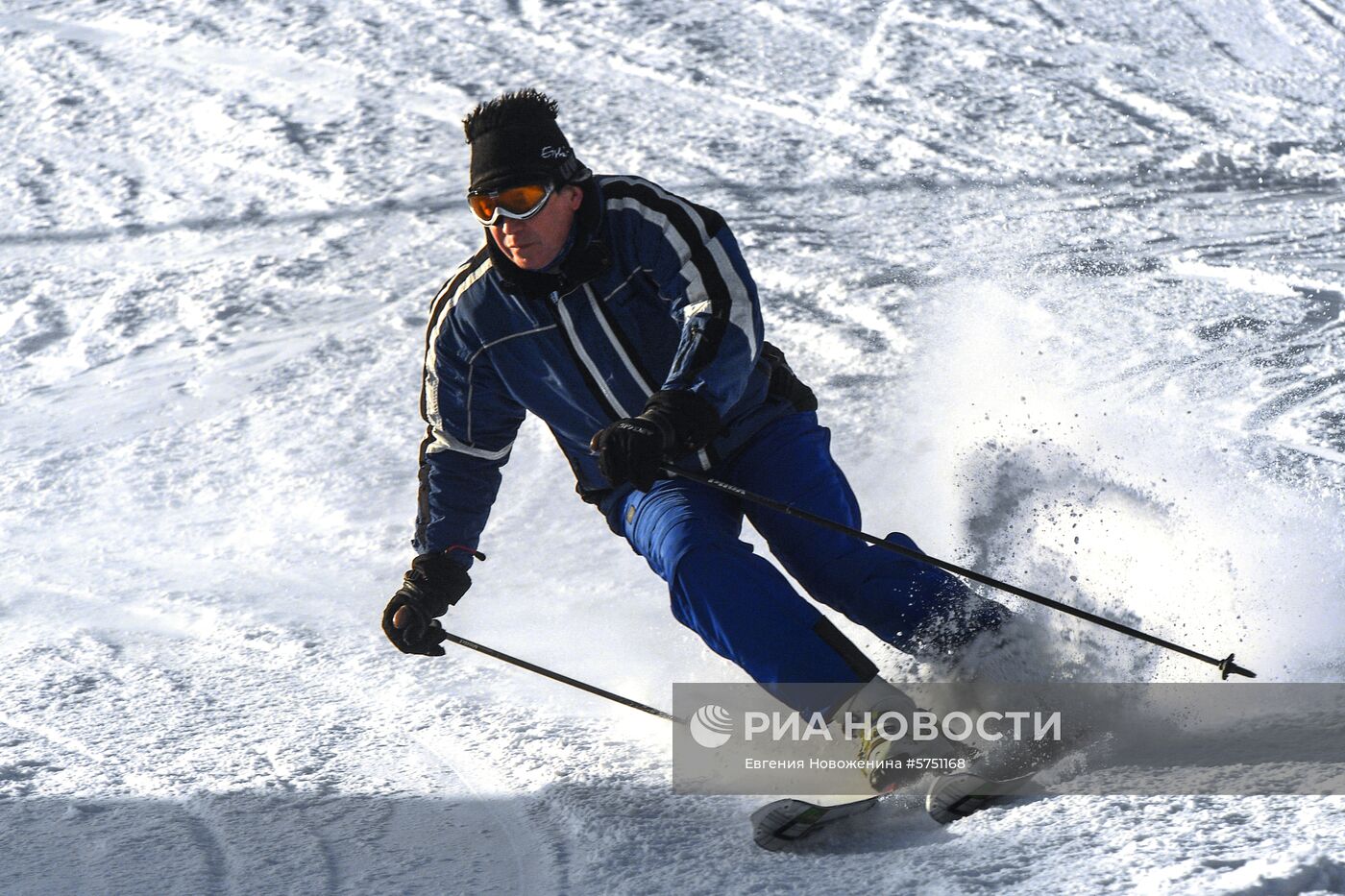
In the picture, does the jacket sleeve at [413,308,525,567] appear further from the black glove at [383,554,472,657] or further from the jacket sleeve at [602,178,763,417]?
the jacket sleeve at [602,178,763,417]

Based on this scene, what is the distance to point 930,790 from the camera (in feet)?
8.95

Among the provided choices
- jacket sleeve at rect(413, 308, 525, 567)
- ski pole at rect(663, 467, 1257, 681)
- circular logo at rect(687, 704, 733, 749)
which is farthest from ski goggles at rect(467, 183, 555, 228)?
circular logo at rect(687, 704, 733, 749)

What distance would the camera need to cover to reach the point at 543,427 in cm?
651

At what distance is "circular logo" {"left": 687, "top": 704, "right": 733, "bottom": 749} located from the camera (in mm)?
3428

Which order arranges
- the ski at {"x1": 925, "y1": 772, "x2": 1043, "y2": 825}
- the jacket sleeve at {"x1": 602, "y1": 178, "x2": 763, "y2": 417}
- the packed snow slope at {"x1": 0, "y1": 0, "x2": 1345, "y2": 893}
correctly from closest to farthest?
1. the ski at {"x1": 925, "y1": 772, "x2": 1043, "y2": 825}
2. the packed snow slope at {"x1": 0, "y1": 0, "x2": 1345, "y2": 893}
3. the jacket sleeve at {"x1": 602, "y1": 178, "x2": 763, "y2": 417}

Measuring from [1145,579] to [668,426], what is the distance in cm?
156

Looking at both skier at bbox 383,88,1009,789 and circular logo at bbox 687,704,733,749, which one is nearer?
skier at bbox 383,88,1009,789

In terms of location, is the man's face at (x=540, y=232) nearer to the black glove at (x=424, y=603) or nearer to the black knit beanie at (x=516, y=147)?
the black knit beanie at (x=516, y=147)

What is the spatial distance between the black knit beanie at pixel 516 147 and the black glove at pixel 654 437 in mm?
565

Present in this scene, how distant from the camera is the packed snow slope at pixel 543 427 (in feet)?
9.93
